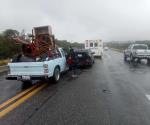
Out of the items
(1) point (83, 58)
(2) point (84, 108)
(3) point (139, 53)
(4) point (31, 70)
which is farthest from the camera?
(3) point (139, 53)

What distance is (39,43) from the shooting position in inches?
489

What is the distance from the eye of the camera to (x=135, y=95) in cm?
798

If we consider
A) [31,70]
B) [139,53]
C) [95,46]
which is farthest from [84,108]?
[95,46]

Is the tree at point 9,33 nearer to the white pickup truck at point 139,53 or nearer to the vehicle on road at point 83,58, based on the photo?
the vehicle on road at point 83,58

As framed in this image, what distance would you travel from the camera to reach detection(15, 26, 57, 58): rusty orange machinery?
37.9 feet

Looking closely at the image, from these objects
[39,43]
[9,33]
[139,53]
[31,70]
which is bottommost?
[31,70]

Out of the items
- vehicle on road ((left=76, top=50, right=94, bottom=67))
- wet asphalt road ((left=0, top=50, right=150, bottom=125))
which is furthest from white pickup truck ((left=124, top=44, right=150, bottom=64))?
wet asphalt road ((left=0, top=50, right=150, bottom=125))

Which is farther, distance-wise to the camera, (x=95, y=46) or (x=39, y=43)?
(x=95, y=46)

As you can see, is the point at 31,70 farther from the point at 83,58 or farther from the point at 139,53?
the point at 139,53

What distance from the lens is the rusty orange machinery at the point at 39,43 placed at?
37.9 feet

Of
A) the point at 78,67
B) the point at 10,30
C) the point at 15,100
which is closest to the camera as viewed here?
the point at 15,100

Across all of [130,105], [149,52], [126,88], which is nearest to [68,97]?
[130,105]

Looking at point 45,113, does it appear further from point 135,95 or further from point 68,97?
point 135,95

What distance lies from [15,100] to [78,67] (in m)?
11.4
